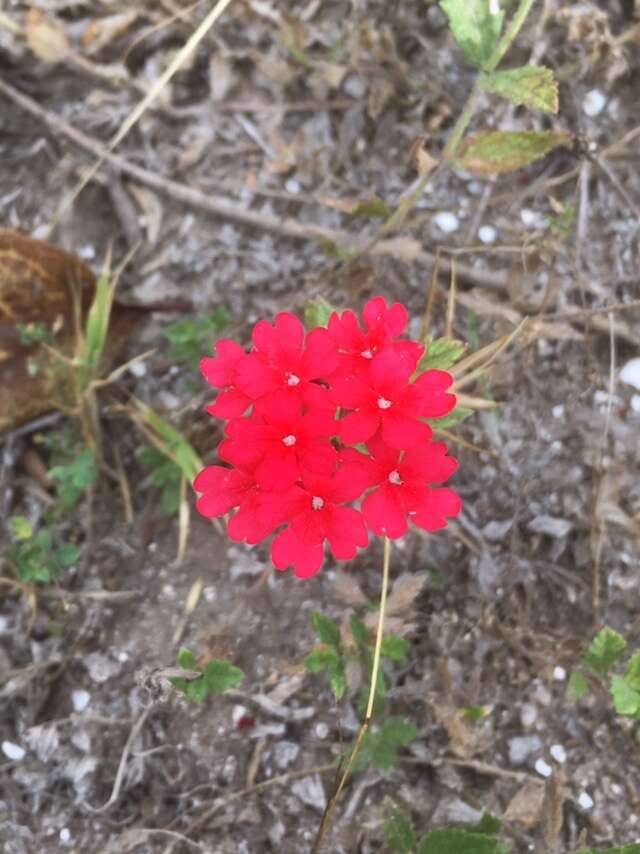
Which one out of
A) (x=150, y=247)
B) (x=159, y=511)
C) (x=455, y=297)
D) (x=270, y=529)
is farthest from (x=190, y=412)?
(x=270, y=529)

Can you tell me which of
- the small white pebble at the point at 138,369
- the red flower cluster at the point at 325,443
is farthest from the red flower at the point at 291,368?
the small white pebble at the point at 138,369

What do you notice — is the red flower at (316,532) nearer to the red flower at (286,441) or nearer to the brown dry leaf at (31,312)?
the red flower at (286,441)

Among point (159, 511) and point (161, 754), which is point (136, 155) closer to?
point (159, 511)

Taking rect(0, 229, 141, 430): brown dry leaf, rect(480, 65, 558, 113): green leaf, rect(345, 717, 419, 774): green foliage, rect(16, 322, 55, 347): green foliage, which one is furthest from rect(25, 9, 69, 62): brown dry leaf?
rect(345, 717, 419, 774): green foliage

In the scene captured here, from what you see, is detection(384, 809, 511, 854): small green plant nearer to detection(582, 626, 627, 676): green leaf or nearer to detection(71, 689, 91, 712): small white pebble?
detection(582, 626, 627, 676): green leaf

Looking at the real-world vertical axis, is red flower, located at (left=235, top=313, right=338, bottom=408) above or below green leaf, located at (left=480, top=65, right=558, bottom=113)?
below
